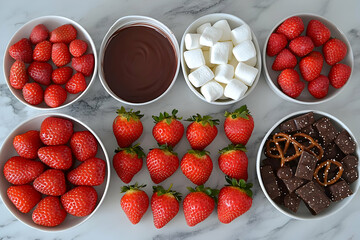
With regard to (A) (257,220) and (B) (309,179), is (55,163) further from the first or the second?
(B) (309,179)

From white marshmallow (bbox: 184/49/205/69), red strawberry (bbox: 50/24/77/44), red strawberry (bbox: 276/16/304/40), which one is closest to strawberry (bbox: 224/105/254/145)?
white marshmallow (bbox: 184/49/205/69)

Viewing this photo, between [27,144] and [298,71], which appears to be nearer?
[27,144]

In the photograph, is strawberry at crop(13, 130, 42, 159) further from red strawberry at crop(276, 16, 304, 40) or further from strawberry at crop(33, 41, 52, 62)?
→ red strawberry at crop(276, 16, 304, 40)

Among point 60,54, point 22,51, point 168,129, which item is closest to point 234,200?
point 168,129

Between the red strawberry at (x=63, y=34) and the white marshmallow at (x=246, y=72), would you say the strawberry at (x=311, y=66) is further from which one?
the red strawberry at (x=63, y=34)

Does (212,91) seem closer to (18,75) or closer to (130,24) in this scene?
(130,24)

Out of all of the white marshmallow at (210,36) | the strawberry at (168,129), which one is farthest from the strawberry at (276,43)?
the strawberry at (168,129)
